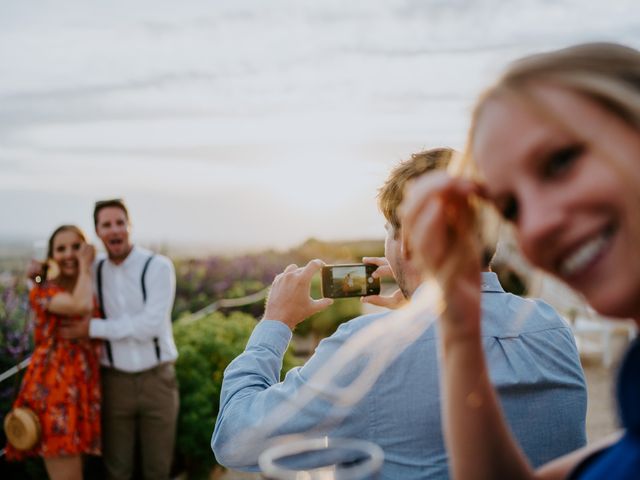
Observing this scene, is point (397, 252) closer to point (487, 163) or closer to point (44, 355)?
point (487, 163)

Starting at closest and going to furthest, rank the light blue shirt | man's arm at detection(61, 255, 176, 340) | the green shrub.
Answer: the light blue shirt → man's arm at detection(61, 255, 176, 340) → the green shrub

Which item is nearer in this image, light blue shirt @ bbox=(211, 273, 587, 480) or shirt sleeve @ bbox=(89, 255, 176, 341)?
light blue shirt @ bbox=(211, 273, 587, 480)

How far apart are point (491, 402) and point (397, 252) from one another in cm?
109

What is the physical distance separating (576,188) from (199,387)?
16.8 feet

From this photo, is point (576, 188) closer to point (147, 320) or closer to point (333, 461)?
point (333, 461)

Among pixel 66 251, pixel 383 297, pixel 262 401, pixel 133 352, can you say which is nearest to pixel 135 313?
pixel 133 352

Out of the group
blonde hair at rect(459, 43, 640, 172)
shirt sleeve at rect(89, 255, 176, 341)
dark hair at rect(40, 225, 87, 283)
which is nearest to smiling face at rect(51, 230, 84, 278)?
dark hair at rect(40, 225, 87, 283)

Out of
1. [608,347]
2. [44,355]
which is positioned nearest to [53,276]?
[44,355]

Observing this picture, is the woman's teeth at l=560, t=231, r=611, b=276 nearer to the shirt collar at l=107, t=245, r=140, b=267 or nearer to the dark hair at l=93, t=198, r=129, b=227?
the shirt collar at l=107, t=245, r=140, b=267

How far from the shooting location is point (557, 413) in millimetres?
1728

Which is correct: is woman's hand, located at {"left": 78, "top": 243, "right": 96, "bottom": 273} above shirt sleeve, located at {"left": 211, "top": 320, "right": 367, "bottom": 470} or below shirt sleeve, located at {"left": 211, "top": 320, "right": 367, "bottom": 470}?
above

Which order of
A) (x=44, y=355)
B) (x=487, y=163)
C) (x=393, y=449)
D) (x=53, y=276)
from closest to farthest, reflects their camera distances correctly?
1. (x=487, y=163)
2. (x=393, y=449)
3. (x=44, y=355)
4. (x=53, y=276)

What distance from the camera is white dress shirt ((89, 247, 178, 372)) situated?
4945 mm

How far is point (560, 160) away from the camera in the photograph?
0.77 meters
